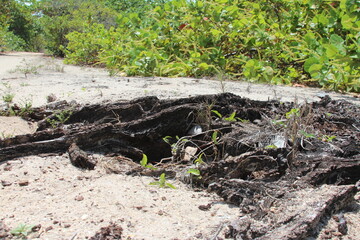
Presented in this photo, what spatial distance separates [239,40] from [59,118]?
→ 3.91 m

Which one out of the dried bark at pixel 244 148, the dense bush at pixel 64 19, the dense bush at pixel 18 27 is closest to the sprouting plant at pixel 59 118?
the dried bark at pixel 244 148

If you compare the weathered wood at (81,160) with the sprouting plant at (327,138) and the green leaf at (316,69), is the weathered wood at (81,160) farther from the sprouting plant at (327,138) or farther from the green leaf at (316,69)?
the green leaf at (316,69)

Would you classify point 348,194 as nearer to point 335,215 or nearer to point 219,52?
point 335,215

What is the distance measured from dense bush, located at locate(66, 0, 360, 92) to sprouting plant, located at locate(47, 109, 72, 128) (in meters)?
2.72

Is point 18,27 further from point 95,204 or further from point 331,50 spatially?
point 95,204

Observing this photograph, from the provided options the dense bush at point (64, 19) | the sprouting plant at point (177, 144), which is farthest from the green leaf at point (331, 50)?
the dense bush at point (64, 19)

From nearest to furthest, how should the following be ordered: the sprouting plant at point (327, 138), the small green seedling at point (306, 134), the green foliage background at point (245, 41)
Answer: the small green seedling at point (306, 134), the sprouting plant at point (327, 138), the green foliage background at point (245, 41)

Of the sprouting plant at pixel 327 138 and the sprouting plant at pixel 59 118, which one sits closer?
the sprouting plant at pixel 327 138

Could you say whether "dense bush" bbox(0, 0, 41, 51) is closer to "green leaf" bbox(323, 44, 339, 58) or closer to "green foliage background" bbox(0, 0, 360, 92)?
"green foliage background" bbox(0, 0, 360, 92)

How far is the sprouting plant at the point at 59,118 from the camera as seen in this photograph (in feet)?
8.79

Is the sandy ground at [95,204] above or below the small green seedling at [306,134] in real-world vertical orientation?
below

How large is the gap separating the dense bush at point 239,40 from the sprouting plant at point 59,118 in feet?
8.93

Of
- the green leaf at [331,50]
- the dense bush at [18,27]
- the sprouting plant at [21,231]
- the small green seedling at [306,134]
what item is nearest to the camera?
the sprouting plant at [21,231]

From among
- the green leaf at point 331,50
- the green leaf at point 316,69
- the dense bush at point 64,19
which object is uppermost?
the dense bush at point 64,19
